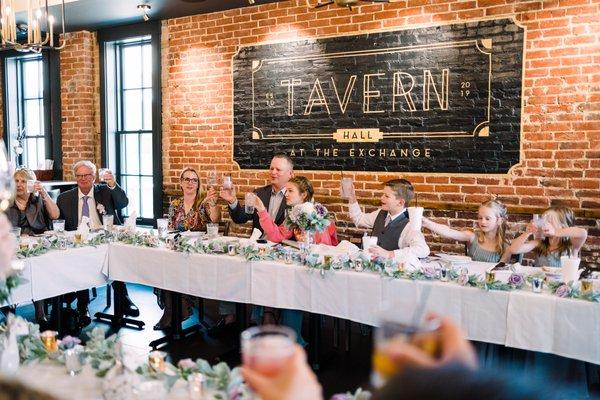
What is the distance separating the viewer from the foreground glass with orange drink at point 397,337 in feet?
2.45

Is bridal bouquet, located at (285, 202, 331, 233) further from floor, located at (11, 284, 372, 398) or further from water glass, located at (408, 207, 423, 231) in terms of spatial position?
floor, located at (11, 284, 372, 398)

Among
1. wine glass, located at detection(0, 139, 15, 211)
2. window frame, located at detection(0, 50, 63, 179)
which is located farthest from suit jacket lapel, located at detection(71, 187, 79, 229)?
wine glass, located at detection(0, 139, 15, 211)

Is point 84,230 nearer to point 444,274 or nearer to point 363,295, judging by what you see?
point 363,295

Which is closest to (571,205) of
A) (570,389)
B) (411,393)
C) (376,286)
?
(570,389)

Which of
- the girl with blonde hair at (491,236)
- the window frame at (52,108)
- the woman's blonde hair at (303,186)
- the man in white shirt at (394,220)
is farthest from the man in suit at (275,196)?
the window frame at (52,108)

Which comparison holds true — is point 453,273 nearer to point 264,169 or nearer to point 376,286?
point 376,286

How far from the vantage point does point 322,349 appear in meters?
4.58

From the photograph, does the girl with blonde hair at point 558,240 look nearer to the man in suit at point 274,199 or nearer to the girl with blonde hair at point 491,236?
the girl with blonde hair at point 491,236

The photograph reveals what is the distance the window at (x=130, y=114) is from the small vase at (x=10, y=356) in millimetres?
5515

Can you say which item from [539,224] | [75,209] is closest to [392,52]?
[539,224]

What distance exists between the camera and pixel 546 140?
4773 millimetres

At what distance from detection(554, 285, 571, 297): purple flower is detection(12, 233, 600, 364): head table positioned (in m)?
0.03

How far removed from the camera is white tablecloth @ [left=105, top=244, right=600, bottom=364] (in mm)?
2971

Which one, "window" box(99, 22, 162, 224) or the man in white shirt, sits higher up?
"window" box(99, 22, 162, 224)
